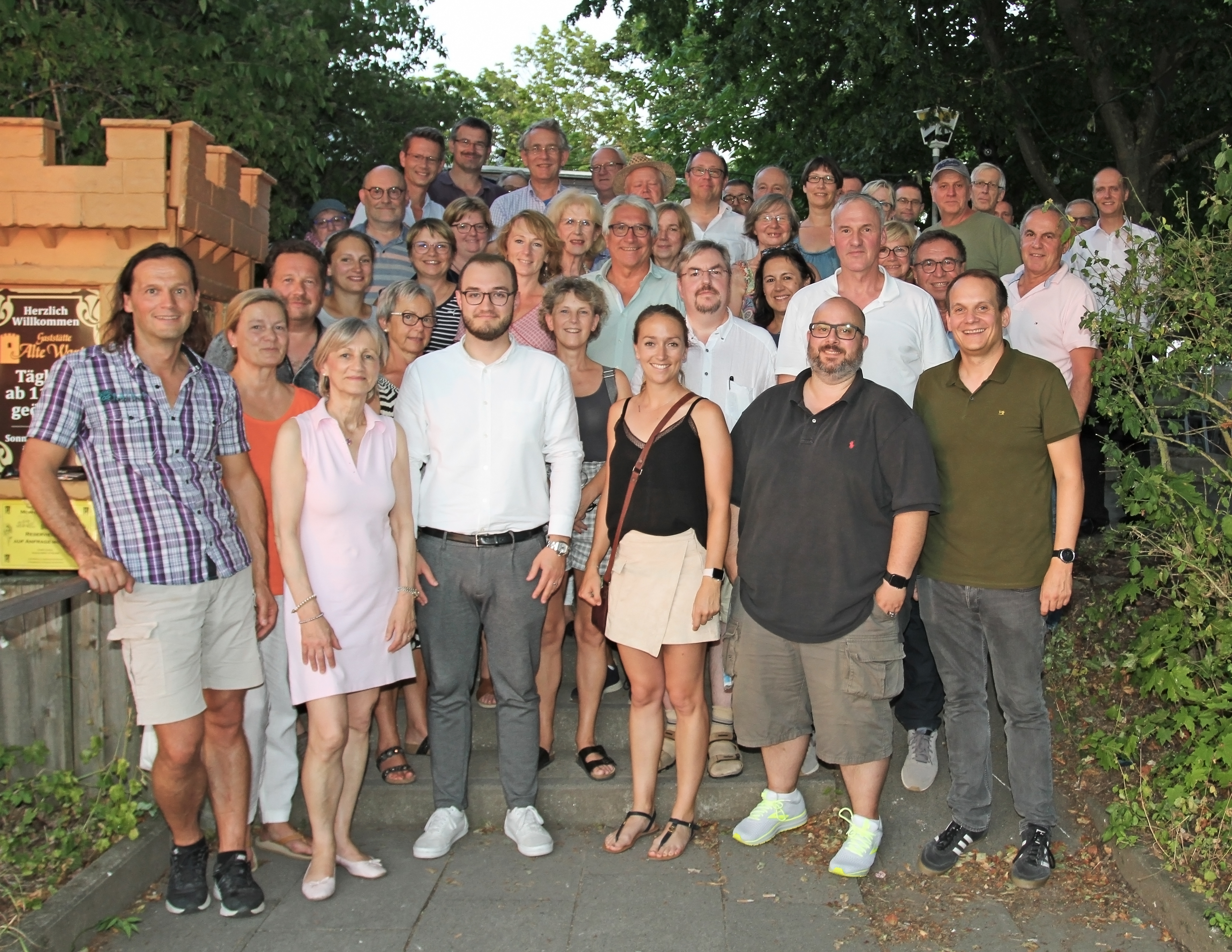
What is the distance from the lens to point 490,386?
4.45m

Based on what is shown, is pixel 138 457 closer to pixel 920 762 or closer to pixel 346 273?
pixel 346 273

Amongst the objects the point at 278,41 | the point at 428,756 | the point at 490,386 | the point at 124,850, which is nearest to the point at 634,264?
the point at 490,386

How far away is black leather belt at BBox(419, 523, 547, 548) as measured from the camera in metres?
4.39

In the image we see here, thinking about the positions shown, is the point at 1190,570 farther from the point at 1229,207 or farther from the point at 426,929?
the point at 426,929

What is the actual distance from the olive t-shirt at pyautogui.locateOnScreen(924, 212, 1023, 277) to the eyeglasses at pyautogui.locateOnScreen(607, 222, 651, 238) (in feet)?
8.95

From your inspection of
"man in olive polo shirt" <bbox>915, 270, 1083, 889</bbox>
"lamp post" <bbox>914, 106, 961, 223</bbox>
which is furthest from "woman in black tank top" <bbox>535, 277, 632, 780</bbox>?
"lamp post" <bbox>914, 106, 961, 223</bbox>

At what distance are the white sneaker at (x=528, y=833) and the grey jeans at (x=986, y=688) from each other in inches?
63.4

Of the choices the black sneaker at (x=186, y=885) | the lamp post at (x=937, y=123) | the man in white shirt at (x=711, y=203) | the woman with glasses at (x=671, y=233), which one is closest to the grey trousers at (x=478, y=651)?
the black sneaker at (x=186, y=885)

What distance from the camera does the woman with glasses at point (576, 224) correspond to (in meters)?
5.84

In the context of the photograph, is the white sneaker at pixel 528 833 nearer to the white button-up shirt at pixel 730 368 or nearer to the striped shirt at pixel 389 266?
the white button-up shirt at pixel 730 368

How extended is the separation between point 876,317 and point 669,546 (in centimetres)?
147

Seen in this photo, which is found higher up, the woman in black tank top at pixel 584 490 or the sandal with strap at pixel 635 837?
the woman in black tank top at pixel 584 490

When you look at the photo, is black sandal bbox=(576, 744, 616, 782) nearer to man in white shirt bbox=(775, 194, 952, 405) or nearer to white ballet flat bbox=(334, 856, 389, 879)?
white ballet flat bbox=(334, 856, 389, 879)

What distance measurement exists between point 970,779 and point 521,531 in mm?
1974
